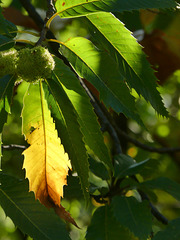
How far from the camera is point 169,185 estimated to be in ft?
5.26

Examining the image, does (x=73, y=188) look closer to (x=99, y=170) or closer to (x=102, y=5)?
(x=99, y=170)

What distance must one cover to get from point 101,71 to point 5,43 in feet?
0.78

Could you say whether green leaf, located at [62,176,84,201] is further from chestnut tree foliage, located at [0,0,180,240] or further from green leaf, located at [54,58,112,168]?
green leaf, located at [54,58,112,168]

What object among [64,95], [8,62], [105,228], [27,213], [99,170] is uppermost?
[8,62]

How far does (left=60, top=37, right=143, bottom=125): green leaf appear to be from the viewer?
3.36ft

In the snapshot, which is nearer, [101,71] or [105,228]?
[101,71]

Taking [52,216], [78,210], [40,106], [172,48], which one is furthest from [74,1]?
[78,210]

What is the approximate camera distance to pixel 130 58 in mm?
987

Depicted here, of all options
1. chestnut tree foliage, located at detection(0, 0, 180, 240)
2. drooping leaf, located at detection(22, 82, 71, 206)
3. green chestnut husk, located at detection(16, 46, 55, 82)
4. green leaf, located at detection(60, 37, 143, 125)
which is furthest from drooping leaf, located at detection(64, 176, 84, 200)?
green chestnut husk, located at detection(16, 46, 55, 82)

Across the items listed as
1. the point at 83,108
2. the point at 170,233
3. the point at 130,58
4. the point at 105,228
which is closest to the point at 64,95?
the point at 83,108

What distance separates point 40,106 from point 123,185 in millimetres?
852

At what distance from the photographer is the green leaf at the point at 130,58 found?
0.97 m

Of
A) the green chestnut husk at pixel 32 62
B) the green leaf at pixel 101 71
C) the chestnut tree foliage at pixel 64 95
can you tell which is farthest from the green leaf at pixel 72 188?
the green chestnut husk at pixel 32 62

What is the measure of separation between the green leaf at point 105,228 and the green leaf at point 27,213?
→ 36 centimetres
